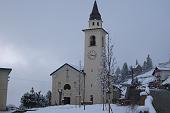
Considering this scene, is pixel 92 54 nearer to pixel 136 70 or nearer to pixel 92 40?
pixel 92 40


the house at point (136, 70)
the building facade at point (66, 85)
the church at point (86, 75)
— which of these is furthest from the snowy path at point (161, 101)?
the house at point (136, 70)

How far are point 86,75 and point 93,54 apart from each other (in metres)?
4.56

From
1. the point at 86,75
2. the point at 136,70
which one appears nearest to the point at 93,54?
the point at 86,75

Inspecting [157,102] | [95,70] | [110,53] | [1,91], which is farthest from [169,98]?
[95,70]

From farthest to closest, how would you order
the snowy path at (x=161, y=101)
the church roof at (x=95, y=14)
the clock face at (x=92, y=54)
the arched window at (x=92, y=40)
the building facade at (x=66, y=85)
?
the church roof at (x=95, y=14), the arched window at (x=92, y=40), the clock face at (x=92, y=54), the building facade at (x=66, y=85), the snowy path at (x=161, y=101)

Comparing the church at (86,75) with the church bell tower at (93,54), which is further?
the church at (86,75)

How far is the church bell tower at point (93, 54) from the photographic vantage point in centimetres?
6066

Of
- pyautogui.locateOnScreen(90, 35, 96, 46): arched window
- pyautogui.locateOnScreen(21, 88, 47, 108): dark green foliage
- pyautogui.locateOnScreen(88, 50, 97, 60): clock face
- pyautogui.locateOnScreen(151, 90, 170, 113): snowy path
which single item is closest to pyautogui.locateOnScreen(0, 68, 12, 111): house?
pyautogui.locateOnScreen(21, 88, 47, 108): dark green foliage

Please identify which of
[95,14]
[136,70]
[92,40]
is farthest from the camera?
[136,70]

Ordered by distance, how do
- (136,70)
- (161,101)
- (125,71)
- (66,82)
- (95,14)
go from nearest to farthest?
(161,101), (66,82), (95,14), (136,70), (125,71)

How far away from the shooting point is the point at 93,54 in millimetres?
63875

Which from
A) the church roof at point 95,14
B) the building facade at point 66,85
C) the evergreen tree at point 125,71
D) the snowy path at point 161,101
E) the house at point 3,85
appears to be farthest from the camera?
the evergreen tree at point 125,71

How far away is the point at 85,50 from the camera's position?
65062mm

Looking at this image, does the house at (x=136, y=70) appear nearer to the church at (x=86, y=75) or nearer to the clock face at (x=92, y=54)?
the church at (x=86, y=75)
